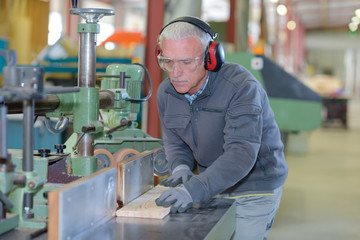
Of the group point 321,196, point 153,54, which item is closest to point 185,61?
point 153,54

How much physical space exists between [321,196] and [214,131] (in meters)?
3.26

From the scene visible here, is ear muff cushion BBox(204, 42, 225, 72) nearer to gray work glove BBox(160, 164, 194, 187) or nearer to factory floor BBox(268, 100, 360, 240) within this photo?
gray work glove BBox(160, 164, 194, 187)

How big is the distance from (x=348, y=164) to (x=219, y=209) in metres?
5.32

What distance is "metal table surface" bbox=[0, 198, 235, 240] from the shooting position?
1090mm

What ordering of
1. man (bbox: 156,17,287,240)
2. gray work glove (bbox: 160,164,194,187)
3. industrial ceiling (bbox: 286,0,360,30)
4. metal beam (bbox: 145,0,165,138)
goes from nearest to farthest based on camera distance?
man (bbox: 156,17,287,240) → gray work glove (bbox: 160,164,194,187) → metal beam (bbox: 145,0,165,138) → industrial ceiling (bbox: 286,0,360,30)

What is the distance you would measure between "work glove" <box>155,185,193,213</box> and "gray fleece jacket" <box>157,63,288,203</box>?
20mm

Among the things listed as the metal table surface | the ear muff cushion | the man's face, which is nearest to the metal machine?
the metal table surface

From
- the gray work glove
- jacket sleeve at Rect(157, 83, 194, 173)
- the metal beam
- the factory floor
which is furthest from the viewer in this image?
the metal beam

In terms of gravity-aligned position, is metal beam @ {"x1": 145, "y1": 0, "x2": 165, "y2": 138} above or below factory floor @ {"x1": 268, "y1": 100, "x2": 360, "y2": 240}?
above

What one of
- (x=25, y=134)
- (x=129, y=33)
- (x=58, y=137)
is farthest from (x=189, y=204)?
(x=129, y=33)

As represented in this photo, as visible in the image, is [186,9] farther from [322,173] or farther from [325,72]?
[325,72]

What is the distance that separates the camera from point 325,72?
83.4 feet

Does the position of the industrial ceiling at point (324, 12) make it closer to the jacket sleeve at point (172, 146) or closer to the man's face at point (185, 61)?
the jacket sleeve at point (172, 146)

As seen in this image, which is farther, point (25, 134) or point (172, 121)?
point (172, 121)
